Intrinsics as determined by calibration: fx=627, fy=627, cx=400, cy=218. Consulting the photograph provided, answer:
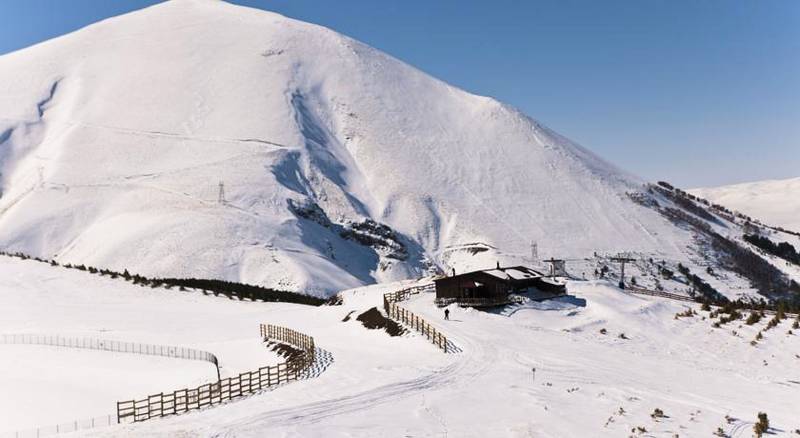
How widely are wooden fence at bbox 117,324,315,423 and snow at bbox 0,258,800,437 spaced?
1.07 meters

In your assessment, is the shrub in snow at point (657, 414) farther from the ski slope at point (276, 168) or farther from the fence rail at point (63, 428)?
the ski slope at point (276, 168)

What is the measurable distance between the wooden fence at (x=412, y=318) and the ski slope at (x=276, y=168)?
30915 mm

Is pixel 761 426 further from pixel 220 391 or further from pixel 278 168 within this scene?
pixel 278 168

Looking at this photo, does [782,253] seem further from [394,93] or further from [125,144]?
[125,144]

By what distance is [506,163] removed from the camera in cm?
15188

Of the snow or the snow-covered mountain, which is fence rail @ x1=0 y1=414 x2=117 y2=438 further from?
the snow-covered mountain

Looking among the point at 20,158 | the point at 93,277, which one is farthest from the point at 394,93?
the point at 93,277

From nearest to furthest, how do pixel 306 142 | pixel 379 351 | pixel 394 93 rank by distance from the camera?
pixel 379 351, pixel 306 142, pixel 394 93

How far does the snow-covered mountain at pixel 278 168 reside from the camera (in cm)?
10356

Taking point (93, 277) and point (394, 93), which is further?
point (394, 93)

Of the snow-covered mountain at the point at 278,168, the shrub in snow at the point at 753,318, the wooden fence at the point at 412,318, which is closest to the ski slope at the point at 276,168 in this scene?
the snow-covered mountain at the point at 278,168

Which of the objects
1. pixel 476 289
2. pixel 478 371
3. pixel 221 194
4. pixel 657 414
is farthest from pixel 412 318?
pixel 221 194

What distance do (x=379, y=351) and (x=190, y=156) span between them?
356ft

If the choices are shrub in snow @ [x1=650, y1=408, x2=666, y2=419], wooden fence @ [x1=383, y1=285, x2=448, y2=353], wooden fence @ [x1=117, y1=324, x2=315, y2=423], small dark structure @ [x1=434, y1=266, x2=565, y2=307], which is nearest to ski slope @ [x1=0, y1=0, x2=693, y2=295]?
wooden fence @ [x1=383, y1=285, x2=448, y2=353]
